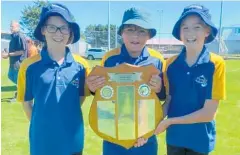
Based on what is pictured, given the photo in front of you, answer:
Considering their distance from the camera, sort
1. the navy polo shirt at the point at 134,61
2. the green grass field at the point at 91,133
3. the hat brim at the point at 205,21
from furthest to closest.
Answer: the green grass field at the point at 91,133 → the navy polo shirt at the point at 134,61 → the hat brim at the point at 205,21

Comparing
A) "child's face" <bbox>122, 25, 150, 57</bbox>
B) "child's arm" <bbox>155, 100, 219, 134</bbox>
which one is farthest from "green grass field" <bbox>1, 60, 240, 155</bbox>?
"child's face" <bbox>122, 25, 150, 57</bbox>

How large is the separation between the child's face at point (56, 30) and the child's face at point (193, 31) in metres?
0.72

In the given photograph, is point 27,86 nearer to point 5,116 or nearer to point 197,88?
point 197,88

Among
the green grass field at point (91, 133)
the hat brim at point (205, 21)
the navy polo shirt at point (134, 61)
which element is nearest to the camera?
the hat brim at point (205, 21)

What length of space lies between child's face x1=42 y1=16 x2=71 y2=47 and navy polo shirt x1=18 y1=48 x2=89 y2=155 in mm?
110

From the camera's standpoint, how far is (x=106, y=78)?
2.08 metres

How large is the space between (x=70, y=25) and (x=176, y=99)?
81cm

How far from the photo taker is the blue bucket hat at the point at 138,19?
208 cm

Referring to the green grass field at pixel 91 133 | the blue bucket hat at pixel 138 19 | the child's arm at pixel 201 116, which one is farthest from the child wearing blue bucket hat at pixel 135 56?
the green grass field at pixel 91 133

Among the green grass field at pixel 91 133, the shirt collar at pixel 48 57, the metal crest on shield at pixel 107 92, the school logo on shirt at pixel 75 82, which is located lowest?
the green grass field at pixel 91 133

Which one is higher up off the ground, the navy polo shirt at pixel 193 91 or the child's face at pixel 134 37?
the child's face at pixel 134 37

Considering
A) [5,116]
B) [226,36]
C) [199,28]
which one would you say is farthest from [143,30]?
[226,36]

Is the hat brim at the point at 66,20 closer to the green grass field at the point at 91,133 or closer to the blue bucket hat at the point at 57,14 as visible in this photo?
the blue bucket hat at the point at 57,14

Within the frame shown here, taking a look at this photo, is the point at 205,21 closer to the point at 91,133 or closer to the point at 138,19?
the point at 138,19
